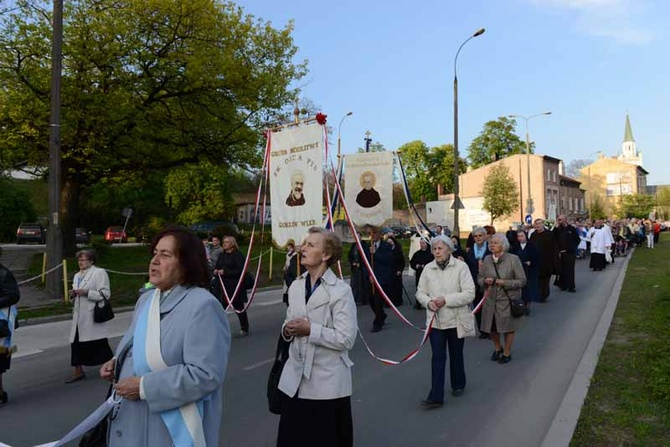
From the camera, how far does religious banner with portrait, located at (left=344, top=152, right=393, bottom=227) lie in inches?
473

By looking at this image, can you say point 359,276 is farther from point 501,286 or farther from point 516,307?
point 516,307

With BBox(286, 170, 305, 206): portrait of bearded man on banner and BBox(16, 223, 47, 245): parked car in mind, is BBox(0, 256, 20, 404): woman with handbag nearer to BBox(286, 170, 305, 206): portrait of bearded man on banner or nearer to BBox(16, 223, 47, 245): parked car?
BBox(286, 170, 305, 206): portrait of bearded man on banner

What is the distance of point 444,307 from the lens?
554 centimetres

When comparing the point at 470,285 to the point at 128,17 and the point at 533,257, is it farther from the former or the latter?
the point at 128,17

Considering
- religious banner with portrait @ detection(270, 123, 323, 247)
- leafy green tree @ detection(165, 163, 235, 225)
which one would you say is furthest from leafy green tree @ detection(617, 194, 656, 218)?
religious banner with portrait @ detection(270, 123, 323, 247)

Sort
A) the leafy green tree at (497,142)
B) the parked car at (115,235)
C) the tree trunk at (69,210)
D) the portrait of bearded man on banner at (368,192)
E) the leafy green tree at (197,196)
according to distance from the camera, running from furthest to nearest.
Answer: the leafy green tree at (497,142)
the leafy green tree at (197,196)
the parked car at (115,235)
the tree trunk at (69,210)
the portrait of bearded man on banner at (368,192)

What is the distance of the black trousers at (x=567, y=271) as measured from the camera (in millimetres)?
14609

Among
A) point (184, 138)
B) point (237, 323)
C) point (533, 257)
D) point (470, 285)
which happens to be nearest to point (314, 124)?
point (470, 285)

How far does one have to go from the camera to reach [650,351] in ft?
22.9

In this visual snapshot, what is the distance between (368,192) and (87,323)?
7.02 metres

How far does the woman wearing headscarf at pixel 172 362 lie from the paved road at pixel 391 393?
8.31 ft

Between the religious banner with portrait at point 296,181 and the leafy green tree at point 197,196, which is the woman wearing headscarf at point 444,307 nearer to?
the religious banner with portrait at point 296,181

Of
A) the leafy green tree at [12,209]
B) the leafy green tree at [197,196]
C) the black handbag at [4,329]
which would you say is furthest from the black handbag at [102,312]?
the leafy green tree at [12,209]

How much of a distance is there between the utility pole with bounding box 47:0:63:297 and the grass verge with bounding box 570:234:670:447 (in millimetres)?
11798
